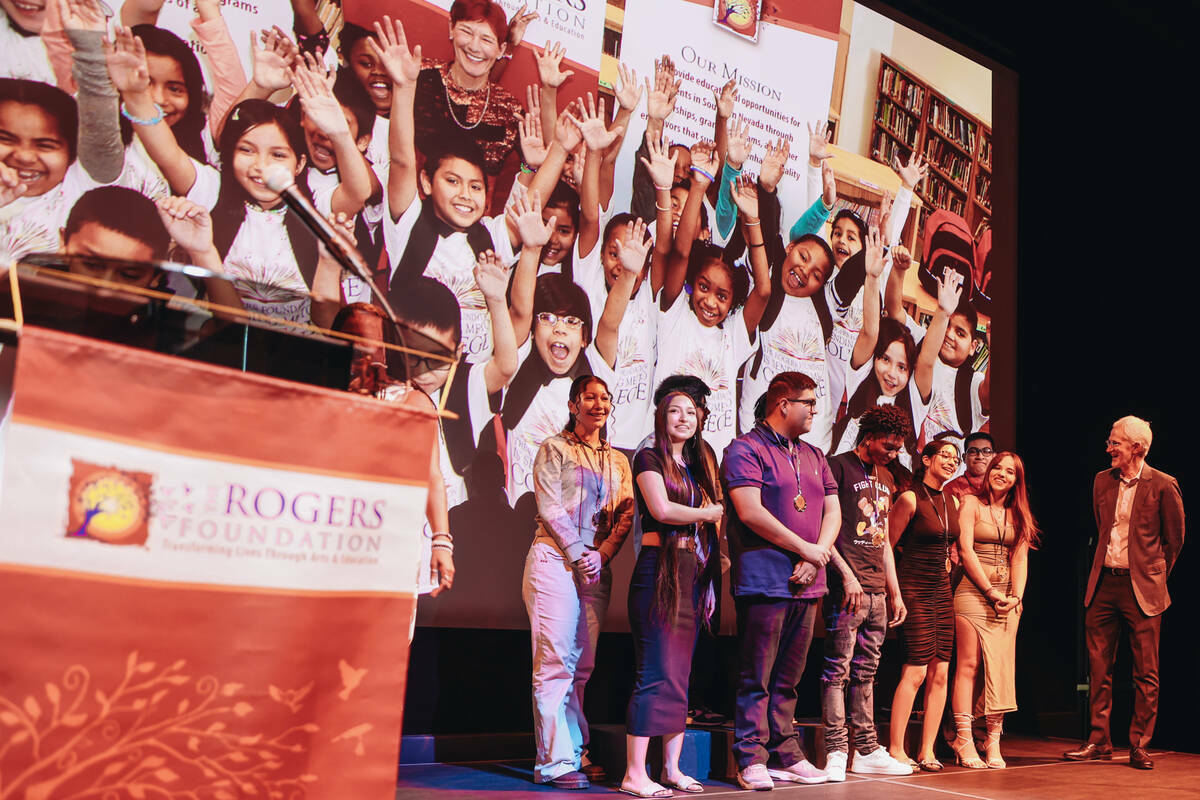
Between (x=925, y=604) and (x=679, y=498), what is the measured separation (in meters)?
1.69

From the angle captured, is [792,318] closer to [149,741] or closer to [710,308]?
[710,308]

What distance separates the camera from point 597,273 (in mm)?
5234

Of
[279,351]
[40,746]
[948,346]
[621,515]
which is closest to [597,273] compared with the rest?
[621,515]

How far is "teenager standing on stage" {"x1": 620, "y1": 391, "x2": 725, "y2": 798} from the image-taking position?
13.1 feet

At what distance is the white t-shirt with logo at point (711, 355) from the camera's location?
5.52 meters

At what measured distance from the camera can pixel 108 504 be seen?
1.42 m

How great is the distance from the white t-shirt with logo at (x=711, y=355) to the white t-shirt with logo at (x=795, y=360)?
0.08 meters

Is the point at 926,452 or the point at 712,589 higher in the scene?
the point at 926,452

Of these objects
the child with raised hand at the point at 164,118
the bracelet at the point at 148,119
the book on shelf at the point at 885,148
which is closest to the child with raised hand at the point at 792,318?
the book on shelf at the point at 885,148

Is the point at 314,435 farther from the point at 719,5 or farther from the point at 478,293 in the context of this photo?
the point at 719,5

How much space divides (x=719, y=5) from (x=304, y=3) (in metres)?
2.40

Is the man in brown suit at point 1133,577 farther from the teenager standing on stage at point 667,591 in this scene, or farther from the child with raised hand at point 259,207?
the child with raised hand at point 259,207

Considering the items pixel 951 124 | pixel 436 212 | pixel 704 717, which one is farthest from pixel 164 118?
pixel 951 124

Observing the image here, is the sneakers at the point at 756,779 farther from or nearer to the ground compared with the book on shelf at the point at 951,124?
nearer to the ground
